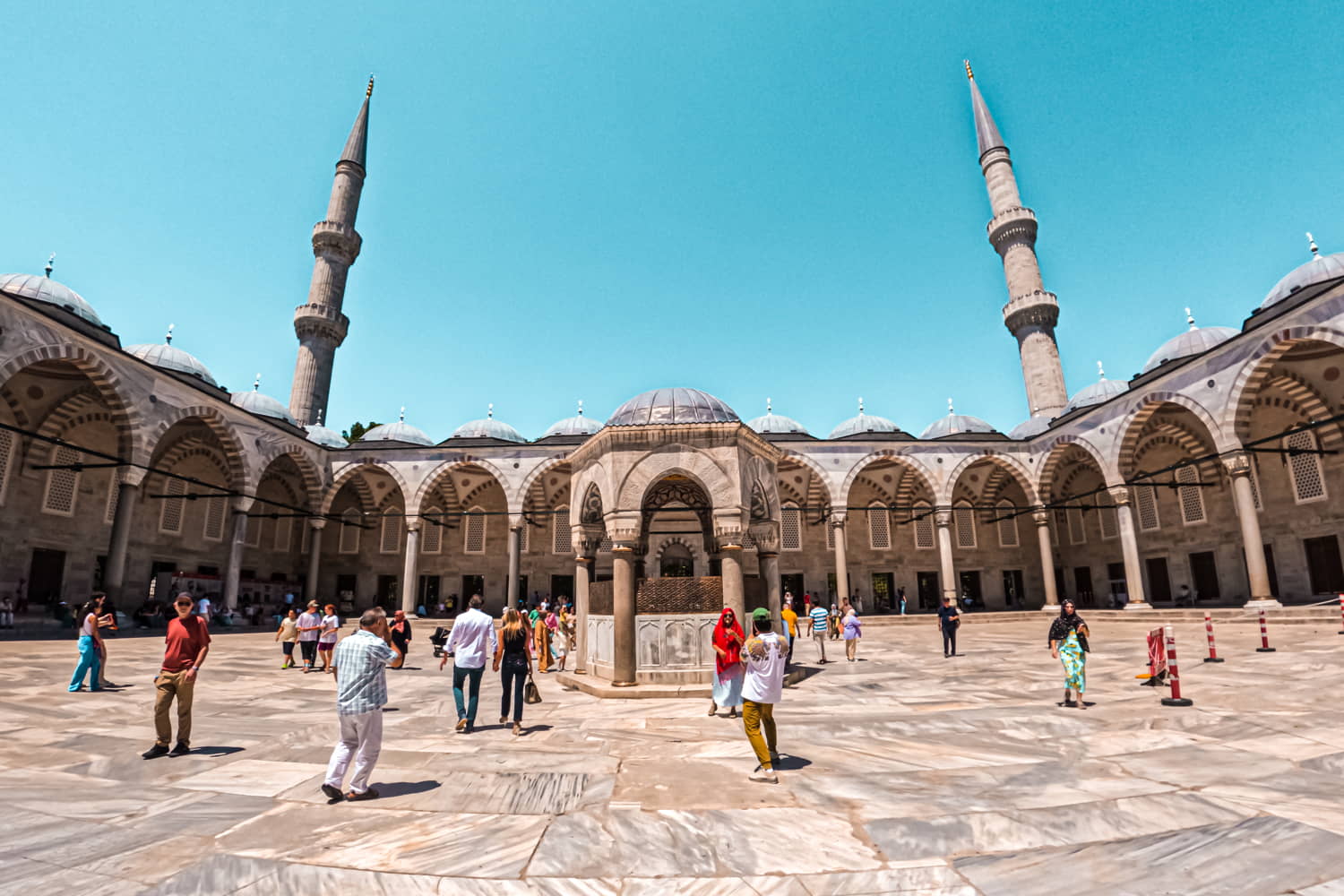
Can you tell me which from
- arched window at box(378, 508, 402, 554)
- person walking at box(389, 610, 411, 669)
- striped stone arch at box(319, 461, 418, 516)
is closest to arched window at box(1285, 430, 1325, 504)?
striped stone arch at box(319, 461, 418, 516)

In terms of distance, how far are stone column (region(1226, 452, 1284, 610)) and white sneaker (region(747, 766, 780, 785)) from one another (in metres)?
18.2

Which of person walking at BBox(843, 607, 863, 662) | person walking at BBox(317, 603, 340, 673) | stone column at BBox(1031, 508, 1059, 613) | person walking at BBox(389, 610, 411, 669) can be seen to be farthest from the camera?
stone column at BBox(1031, 508, 1059, 613)

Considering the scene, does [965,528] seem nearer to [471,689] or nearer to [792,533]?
[792,533]

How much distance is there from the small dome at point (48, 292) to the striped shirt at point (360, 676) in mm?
22771

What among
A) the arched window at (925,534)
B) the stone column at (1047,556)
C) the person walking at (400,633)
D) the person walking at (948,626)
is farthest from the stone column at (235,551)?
the stone column at (1047,556)

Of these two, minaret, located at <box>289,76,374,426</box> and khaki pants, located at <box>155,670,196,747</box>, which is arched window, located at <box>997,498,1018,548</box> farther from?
minaret, located at <box>289,76,374,426</box>

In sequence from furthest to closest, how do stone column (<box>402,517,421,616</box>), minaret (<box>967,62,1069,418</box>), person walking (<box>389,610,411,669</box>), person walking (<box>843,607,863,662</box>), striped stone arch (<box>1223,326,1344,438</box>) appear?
1. minaret (<box>967,62,1069,418</box>)
2. stone column (<box>402,517,421,616</box>)
3. striped stone arch (<box>1223,326,1344,438</box>)
4. person walking (<box>843,607,863,662</box>)
5. person walking (<box>389,610,411,669</box>)

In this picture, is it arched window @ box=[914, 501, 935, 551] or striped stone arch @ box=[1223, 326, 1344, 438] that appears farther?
arched window @ box=[914, 501, 935, 551]

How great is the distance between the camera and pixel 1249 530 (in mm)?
16859

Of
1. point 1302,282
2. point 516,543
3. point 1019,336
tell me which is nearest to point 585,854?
point 516,543

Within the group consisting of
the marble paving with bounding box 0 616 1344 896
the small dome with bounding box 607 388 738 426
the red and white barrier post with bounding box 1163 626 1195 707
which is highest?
the small dome with bounding box 607 388 738 426

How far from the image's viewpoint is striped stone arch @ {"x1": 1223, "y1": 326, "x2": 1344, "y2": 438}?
14.7 m

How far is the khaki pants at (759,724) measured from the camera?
→ 441cm

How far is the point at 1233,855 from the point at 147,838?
5347 mm
